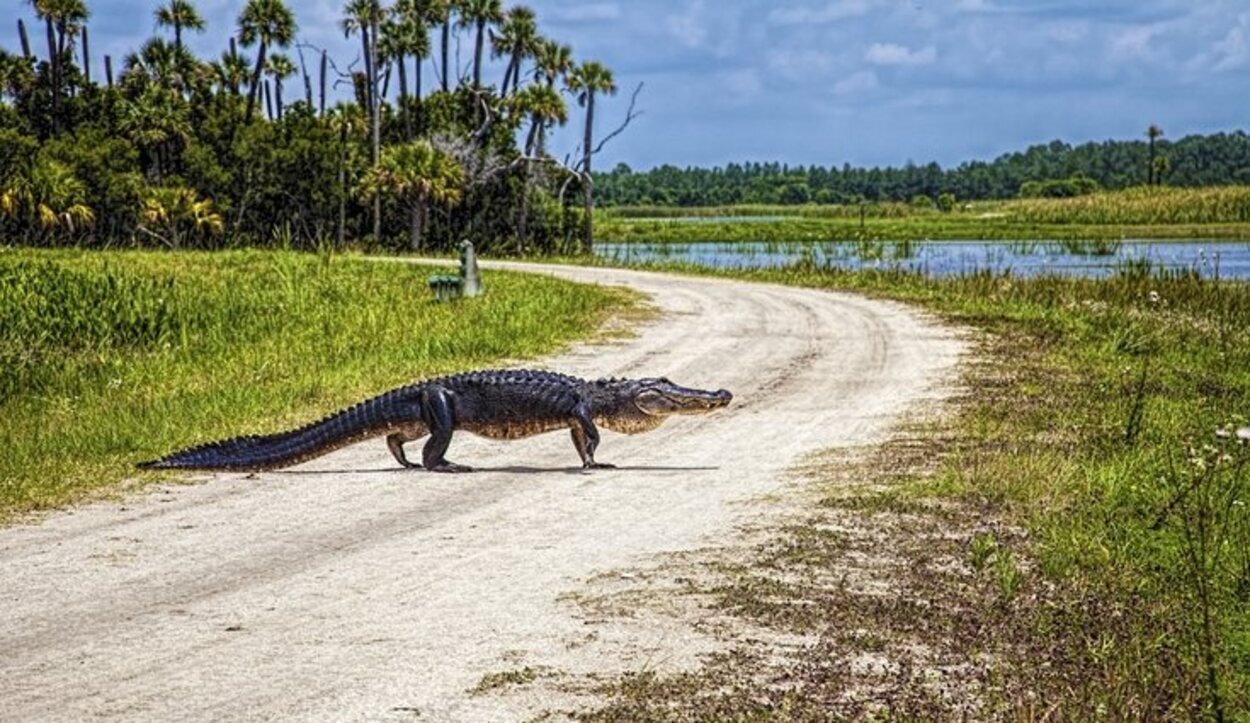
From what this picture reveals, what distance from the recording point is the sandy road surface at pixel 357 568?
264 inches

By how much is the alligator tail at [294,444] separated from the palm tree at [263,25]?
55146 mm

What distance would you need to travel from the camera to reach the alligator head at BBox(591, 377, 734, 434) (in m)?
11.5

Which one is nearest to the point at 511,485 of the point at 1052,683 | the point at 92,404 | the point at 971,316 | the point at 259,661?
the point at 259,661

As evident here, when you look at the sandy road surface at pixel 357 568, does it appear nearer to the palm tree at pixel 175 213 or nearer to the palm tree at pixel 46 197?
the palm tree at pixel 46 197

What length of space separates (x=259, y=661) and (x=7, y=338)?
58.3 ft

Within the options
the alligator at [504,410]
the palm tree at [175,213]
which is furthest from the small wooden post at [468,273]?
the palm tree at [175,213]

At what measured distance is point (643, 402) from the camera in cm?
1152

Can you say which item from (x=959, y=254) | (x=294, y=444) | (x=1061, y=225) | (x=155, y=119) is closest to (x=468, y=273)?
(x=294, y=444)

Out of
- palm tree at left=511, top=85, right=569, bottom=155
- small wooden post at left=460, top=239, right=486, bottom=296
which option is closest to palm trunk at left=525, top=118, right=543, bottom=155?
palm tree at left=511, top=85, right=569, bottom=155

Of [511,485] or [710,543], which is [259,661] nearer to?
[710,543]

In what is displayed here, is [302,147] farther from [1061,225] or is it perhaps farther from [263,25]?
[1061,225]

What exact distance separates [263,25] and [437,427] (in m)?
57.4

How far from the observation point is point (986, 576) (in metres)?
8.89

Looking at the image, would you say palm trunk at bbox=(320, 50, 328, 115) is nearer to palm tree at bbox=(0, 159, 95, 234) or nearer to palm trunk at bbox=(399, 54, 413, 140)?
palm trunk at bbox=(399, 54, 413, 140)
